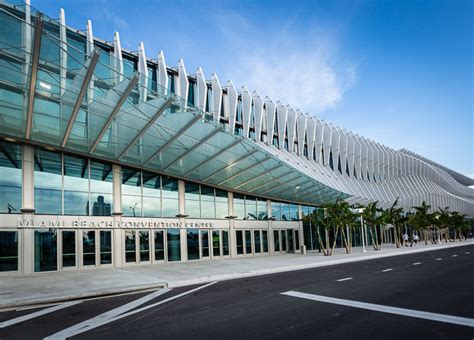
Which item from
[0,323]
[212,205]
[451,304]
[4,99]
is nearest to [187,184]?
[212,205]

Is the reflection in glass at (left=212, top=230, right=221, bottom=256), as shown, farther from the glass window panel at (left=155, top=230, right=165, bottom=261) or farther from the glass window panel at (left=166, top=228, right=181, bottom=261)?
the glass window panel at (left=155, top=230, right=165, bottom=261)

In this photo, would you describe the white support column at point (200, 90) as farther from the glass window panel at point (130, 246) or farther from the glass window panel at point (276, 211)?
the glass window panel at point (130, 246)

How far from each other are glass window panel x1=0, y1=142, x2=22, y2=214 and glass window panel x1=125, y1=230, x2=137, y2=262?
6.16 meters

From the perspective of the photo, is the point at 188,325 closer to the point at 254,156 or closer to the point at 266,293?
the point at 266,293

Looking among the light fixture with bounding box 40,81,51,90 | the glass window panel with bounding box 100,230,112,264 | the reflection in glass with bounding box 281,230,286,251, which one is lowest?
the reflection in glass with bounding box 281,230,286,251

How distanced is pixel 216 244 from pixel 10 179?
1437 centimetres

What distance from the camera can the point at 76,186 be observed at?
1994cm

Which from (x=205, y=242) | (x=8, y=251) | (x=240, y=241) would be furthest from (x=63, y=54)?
(x=240, y=241)

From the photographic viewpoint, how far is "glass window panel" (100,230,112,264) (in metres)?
20.1

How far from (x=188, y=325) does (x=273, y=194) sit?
2375cm

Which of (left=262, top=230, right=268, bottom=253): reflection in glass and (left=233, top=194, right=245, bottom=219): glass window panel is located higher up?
(left=233, top=194, right=245, bottom=219): glass window panel

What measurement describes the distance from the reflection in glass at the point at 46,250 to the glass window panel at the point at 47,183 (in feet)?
3.67

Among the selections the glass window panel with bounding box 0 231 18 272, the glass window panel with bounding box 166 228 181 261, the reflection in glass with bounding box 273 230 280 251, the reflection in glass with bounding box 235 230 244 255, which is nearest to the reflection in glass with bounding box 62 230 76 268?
the glass window panel with bounding box 0 231 18 272

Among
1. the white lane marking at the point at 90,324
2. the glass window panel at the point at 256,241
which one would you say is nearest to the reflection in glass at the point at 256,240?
the glass window panel at the point at 256,241
